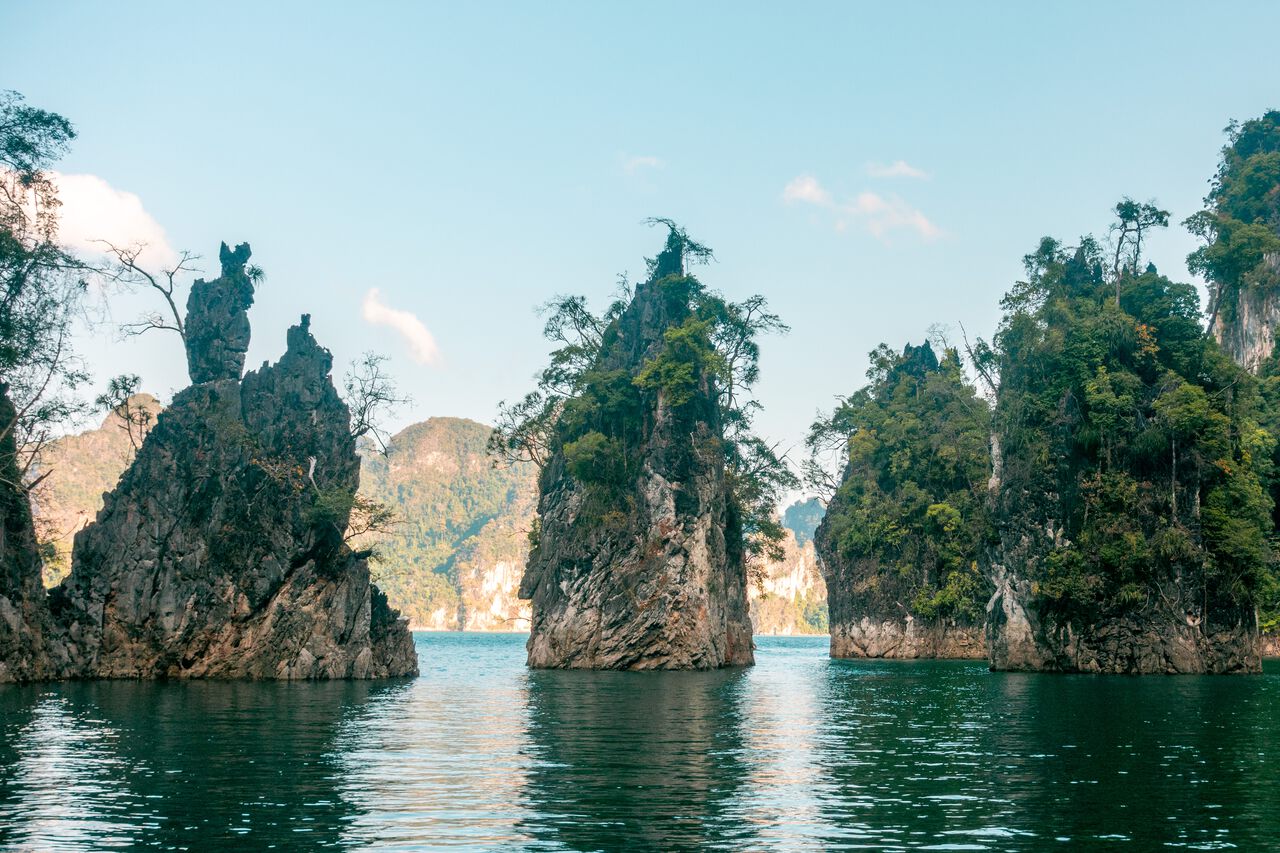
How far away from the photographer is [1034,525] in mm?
60531

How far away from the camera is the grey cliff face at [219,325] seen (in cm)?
5953

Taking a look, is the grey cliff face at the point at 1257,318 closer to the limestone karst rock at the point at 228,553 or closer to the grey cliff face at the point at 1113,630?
the grey cliff face at the point at 1113,630

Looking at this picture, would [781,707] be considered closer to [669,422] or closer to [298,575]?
[298,575]

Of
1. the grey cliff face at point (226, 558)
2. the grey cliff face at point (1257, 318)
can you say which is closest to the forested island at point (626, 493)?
the grey cliff face at point (226, 558)

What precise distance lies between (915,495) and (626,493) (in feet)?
99.8

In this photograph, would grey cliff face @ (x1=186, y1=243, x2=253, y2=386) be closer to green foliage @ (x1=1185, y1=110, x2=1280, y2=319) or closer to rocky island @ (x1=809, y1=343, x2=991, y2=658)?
rocky island @ (x1=809, y1=343, x2=991, y2=658)

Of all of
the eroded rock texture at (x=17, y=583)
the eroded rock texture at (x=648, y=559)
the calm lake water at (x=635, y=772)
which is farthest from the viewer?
the eroded rock texture at (x=648, y=559)

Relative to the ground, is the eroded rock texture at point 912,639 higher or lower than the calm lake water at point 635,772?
lower

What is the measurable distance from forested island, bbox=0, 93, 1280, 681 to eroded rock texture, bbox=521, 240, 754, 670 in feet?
0.51

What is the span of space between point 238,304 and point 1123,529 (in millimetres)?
46997

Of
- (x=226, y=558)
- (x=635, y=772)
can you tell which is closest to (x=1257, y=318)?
(x=226, y=558)

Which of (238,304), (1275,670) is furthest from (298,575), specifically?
(1275,670)

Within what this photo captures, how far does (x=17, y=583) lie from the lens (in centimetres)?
4559

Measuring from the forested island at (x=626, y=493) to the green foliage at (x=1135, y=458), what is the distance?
0.15 meters
